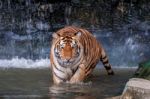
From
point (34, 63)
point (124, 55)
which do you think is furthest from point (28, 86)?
point (124, 55)

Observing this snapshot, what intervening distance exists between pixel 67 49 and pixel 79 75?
0.46m

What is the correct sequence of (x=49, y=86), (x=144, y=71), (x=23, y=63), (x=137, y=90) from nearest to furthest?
(x=137, y=90), (x=144, y=71), (x=49, y=86), (x=23, y=63)

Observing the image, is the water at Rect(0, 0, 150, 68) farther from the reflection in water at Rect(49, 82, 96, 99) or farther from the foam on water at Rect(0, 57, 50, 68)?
the reflection in water at Rect(49, 82, 96, 99)

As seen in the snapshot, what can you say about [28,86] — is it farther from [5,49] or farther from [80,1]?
[80,1]

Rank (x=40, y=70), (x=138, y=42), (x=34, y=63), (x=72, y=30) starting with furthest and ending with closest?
(x=138, y=42) < (x=34, y=63) < (x=40, y=70) < (x=72, y=30)

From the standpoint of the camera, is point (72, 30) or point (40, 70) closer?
point (72, 30)

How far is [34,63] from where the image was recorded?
12.6 meters

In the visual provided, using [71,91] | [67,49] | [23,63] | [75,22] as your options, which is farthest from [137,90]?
[75,22]

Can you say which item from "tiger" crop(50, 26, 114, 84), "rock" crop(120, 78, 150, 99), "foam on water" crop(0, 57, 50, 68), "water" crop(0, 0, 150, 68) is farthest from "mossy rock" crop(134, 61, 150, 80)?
"water" crop(0, 0, 150, 68)

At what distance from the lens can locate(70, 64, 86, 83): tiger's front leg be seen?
876cm

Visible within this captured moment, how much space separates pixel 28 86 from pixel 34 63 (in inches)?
160

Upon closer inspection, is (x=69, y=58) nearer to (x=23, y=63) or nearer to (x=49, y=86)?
(x=49, y=86)

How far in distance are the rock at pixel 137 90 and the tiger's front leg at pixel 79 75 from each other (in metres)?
2.24

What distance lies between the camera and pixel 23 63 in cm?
1245
